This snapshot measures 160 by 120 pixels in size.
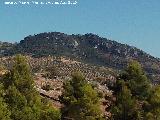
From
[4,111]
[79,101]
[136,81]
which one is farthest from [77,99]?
[4,111]

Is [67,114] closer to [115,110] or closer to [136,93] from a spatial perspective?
[115,110]

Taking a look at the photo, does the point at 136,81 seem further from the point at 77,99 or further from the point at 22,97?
the point at 22,97

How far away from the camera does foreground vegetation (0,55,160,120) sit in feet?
221

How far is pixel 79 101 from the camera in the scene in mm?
74500

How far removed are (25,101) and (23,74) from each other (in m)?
5.81

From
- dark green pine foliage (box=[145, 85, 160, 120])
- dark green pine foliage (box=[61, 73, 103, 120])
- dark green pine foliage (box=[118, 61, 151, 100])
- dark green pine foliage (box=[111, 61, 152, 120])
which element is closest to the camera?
dark green pine foliage (box=[61, 73, 103, 120])

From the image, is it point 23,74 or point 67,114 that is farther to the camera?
point 67,114

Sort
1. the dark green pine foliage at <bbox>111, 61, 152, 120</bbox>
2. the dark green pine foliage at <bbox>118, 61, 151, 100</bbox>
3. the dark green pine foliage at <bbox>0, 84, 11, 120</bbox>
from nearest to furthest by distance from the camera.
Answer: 1. the dark green pine foliage at <bbox>0, 84, 11, 120</bbox>
2. the dark green pine foliage at <bbox>111, 61, 152, 120</bbox>
3. the dark green pine foliage at <bbox>118, 61, 151, 100</bbox>

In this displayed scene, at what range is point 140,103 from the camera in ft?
270

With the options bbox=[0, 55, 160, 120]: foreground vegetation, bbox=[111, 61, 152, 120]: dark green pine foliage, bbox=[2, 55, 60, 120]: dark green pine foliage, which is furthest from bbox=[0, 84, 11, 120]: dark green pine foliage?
bbox=[111, 61, 152, 120]: dark green pine foliage

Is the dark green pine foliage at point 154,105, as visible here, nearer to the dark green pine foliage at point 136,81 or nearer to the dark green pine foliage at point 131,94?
the dark green pine foliage at point 131,94

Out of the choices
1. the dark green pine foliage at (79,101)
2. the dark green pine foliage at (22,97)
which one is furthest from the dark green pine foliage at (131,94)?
the dark green pine foliage at (22,97)

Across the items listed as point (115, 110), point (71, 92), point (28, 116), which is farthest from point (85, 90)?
point (28, 116)

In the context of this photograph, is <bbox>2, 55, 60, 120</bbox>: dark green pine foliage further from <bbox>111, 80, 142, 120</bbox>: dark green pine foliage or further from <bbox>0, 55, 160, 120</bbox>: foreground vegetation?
<bbox>111, 80, 142, 120</bbox>: dark green pine foliage
